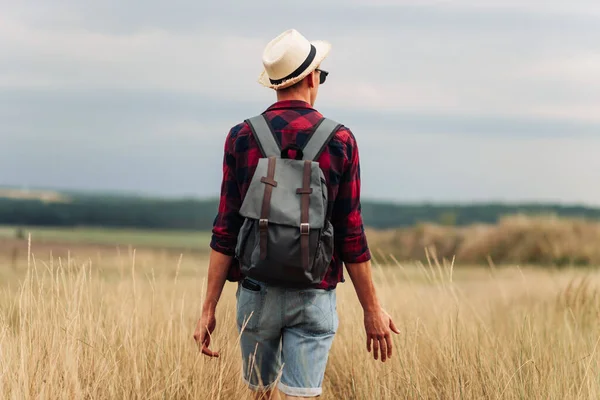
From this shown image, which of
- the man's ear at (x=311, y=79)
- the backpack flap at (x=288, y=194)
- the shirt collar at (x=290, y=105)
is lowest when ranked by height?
the backpack flap at (x=288, y=194)

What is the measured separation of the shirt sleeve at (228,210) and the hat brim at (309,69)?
11.8 inches

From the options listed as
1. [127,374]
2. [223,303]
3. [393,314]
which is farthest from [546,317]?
[127,374]

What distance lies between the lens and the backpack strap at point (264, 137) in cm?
300

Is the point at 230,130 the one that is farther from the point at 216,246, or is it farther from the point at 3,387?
the point at 3,387

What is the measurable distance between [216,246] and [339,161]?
0.70 meters

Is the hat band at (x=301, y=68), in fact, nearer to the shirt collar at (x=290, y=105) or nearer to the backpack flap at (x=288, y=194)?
the shirt collar at (x=290, y=105)

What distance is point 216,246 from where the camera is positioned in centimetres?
322

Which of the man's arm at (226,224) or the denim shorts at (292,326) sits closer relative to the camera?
the denim shorts at (292,326)

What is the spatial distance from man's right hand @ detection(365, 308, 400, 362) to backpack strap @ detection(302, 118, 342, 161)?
79cm

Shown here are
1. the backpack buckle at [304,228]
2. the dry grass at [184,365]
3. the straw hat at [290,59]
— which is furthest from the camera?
the dry grass at [184,365]

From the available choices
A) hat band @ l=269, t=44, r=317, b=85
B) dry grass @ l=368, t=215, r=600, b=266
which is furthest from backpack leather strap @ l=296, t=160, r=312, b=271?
dry grass @ l=368, t=215, r=600, b=266

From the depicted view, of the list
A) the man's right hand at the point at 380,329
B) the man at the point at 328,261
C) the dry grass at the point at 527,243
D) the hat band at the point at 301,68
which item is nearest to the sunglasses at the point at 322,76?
the man at the point at 328,261

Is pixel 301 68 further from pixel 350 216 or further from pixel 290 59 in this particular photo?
pixel 350 216

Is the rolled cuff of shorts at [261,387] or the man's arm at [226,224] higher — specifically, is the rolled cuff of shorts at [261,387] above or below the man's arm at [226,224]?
below
